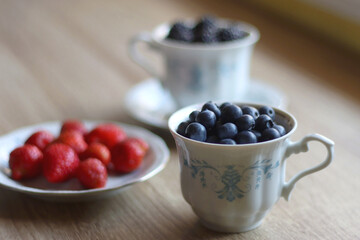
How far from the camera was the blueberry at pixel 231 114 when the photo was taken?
61 cm

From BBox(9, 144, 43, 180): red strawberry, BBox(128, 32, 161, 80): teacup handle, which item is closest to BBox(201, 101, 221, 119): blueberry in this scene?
BBox(9, 144, 43, 180): red strawberry

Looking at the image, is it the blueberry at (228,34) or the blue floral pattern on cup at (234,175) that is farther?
the blueberry at (228,34)

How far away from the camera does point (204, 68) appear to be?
935 mm

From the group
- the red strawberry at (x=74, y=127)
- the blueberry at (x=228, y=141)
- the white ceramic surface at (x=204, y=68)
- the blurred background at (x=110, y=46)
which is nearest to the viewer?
the blueberry at (x=228, y=141)

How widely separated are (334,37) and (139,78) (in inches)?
21.6

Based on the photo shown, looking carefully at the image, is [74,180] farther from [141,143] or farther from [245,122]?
[245,122]

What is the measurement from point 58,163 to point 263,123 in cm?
30

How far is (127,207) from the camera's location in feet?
2.32

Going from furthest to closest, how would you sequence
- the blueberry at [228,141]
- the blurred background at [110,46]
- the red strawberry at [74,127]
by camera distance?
the blurred background at [110,46], the red strawberry at [74,127], the blueberry at [228,141]

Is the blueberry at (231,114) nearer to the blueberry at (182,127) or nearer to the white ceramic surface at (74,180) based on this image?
the blueberry at (182,127)

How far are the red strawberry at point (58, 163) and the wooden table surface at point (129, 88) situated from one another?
0.04 m

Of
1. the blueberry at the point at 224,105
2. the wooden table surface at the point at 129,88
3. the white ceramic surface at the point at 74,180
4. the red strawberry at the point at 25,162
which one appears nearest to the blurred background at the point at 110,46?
the wooden table surface at the point at 129,88

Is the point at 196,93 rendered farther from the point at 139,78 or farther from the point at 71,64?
the point at 71,64

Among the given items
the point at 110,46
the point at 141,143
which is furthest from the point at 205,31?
the point at 110,46
